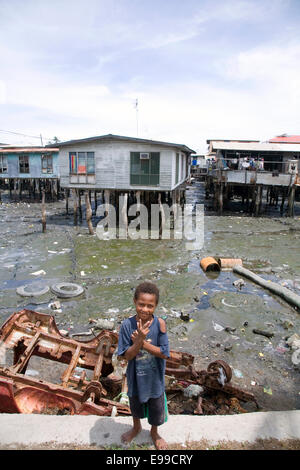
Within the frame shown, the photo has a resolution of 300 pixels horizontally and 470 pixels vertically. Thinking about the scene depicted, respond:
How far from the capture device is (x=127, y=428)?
2.76 metres

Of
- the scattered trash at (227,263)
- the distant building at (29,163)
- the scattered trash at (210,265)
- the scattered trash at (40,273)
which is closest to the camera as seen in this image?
the scattered trash at (40,273)

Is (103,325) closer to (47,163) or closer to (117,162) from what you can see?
(117,162)

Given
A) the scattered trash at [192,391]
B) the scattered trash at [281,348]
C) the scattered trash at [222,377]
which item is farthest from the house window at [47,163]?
the scattered trash at [222,377]

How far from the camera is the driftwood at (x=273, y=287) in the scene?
7.78 metres

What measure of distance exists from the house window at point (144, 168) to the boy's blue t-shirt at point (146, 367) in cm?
1367

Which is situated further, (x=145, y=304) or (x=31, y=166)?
(x=31, y=166)

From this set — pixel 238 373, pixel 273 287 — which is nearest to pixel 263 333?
pixel 238 373

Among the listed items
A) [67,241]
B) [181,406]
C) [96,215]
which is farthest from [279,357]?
[96,215]

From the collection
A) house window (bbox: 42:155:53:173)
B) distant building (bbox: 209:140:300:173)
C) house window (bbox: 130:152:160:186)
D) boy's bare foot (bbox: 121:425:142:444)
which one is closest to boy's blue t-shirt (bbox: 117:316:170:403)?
boy's bare foot (bbox: 121:425:142:444)

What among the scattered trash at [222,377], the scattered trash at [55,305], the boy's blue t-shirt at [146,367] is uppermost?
the boy's blue t-shirt at [146,367]

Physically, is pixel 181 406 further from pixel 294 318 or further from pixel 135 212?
pixel 135 212

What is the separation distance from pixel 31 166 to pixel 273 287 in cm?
2403

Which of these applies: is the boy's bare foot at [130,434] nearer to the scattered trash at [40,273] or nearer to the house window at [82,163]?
the scattered trash at [40,273]

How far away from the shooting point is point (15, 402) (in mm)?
3080
